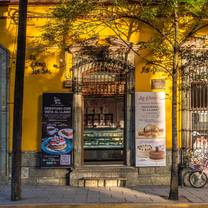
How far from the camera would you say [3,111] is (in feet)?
48.0

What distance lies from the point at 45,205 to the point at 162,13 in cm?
517

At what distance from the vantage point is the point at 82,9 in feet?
40.2

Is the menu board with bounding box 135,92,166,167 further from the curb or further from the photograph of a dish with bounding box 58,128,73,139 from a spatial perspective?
the curb

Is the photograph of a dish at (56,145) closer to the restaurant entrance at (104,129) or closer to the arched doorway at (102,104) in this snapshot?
the arched doorway at (102,104)

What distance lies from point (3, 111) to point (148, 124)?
A: 3.96 m

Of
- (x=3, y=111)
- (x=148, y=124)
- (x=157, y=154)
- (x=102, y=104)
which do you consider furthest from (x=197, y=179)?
(x=3, y=111)

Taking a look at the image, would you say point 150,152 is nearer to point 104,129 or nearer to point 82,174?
point 104,129

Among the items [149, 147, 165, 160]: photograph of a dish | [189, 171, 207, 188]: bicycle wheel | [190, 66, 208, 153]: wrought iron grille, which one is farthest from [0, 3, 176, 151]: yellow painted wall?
[189, 171, 207, 188]: bicycle wheel

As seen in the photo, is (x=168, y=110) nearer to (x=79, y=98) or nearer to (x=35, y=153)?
(x=79, y=98)

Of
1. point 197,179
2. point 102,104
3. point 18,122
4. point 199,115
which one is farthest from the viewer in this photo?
point 102,104

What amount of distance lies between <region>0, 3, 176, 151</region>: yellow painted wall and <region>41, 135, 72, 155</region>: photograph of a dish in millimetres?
243

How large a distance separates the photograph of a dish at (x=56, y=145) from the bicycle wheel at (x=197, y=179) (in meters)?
3.35

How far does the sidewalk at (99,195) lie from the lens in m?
11.8

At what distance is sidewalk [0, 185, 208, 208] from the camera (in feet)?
38.9
